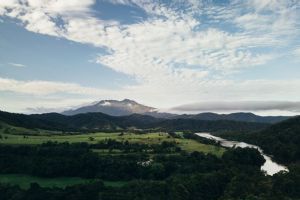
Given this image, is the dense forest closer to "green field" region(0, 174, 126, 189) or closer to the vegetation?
the vegetation

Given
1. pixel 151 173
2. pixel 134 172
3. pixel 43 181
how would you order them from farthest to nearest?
pixel 134 172 → pixel 151 173 → pixel 43 181

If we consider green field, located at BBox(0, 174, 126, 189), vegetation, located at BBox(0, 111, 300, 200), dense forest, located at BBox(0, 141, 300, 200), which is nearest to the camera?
dense forest, located at BBox(0, 141, 300, 200)

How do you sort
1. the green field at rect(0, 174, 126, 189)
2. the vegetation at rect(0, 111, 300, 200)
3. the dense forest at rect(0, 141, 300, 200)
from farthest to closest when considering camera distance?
the green field at rect(0, 174, 126, 189), the vegetation at rect(0, 111, 300, 200), the dense forest at rect(0, 141, 300, 200)

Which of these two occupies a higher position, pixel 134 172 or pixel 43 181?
pixel 134 172

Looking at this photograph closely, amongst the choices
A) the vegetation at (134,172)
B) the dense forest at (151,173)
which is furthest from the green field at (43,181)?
the dense forest at (151,173)

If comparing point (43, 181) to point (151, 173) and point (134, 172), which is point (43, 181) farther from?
point (151, 173)

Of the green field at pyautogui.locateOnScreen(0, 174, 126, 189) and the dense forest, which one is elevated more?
the dense forest

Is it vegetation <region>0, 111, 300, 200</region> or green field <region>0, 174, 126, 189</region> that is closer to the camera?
vegetation <region>0, 111, 300, 200</region>

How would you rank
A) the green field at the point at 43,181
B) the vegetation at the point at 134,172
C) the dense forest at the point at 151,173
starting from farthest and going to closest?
the green field at the point at 43,181 → the vegetation at the point at 134,172 → the dense forest at the point at 151,173

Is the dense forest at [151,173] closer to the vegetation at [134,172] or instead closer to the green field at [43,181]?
the vegetation at [134,172]

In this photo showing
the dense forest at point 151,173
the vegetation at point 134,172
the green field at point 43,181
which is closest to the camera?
the dense forest at point 151,173

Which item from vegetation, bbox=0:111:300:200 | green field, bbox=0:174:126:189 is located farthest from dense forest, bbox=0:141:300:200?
green field, bbox=0:174:126:189

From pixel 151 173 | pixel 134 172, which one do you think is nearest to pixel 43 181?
pixel 134 172

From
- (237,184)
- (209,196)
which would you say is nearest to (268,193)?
(237,184)
